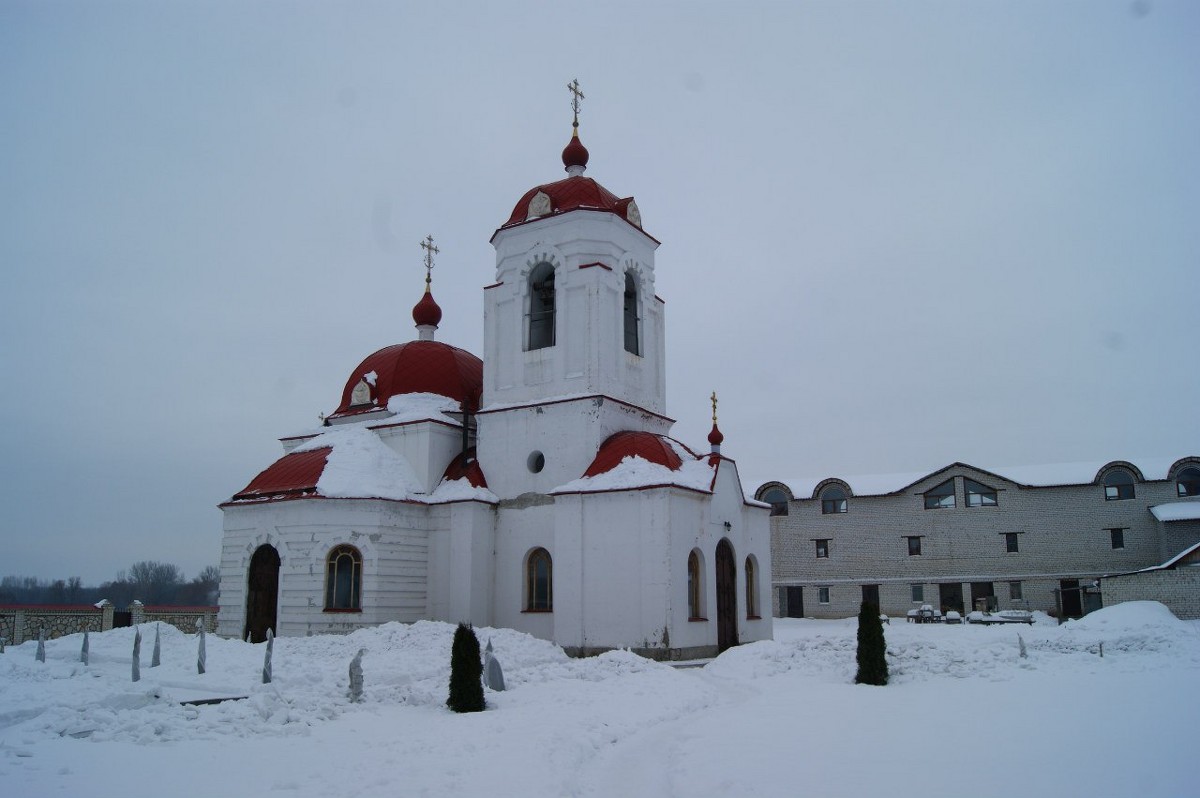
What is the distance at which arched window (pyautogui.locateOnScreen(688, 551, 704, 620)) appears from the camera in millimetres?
22922

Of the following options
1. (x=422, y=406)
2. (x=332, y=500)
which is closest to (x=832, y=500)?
(x=422, y=406)

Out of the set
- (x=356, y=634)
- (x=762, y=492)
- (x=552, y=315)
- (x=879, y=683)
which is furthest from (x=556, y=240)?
(x=762, y=492)

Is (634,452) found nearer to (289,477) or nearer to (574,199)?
(574,199)

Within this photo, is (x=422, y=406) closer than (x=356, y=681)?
No

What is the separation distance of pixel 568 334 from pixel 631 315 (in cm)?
260

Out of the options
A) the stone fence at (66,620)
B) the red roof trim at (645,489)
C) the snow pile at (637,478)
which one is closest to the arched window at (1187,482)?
the snow pile at (637,478)

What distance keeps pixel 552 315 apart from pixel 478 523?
6288 mm

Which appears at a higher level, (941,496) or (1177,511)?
(941,496)

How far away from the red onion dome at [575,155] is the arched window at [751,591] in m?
12.9

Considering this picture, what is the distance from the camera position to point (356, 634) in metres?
21.0

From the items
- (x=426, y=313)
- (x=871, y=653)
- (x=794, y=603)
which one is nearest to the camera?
(x=871, y=653)

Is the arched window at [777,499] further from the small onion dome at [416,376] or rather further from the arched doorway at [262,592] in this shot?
the arched doorway at [262,592]

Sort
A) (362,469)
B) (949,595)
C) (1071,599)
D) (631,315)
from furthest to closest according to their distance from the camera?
(949,595) → (1071,599) → (631,315) → (362,469)

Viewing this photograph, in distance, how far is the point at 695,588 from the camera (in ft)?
75.9
